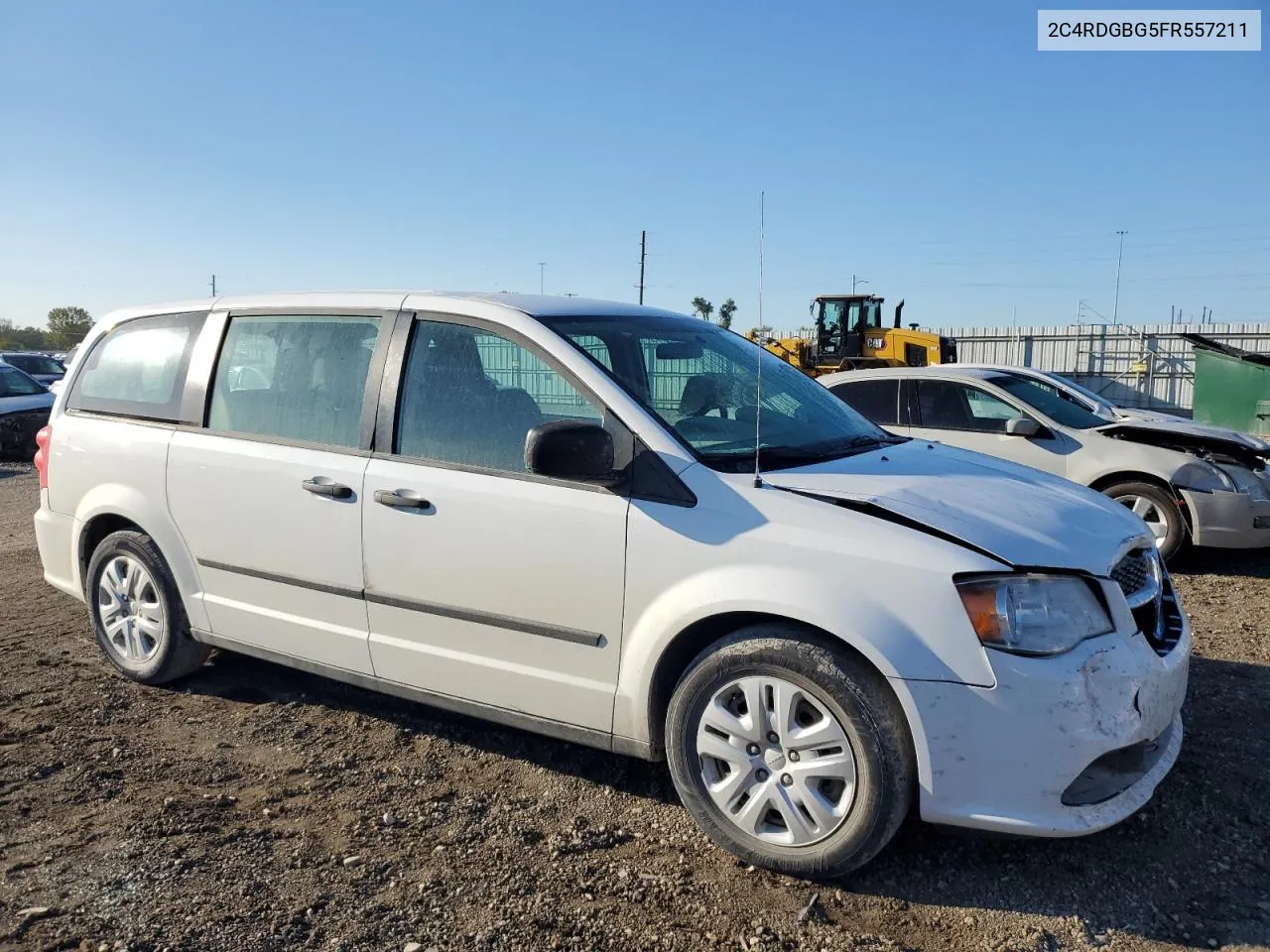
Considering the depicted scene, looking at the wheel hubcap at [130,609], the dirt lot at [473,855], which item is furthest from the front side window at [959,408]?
the wheel hubcap at [130,609]

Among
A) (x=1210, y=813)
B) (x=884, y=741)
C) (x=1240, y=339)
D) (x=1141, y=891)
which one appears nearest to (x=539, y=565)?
(x=884, y=741)

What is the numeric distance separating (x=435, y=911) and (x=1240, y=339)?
3169 centimetres

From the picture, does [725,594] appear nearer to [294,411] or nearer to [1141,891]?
[1141,891]

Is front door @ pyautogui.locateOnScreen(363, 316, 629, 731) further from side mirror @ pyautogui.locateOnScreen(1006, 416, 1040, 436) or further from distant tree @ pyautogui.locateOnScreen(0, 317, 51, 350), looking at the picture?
distant tree @ pyautogui.locateOnScreen(0, 317, 51, 350)

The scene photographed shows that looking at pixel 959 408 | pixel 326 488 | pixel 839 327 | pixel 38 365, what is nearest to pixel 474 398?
pixel 326 488

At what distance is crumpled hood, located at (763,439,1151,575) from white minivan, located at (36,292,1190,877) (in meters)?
0.02

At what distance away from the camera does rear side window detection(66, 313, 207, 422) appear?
181 inches

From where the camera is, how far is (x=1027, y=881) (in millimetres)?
3029

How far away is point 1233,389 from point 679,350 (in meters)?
13.5

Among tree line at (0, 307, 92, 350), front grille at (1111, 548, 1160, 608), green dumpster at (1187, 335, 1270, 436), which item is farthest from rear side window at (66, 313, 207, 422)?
tree line at (0, 307, 92, 350)

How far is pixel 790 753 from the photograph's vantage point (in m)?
2.99

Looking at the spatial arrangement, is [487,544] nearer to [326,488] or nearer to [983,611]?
[326,488]

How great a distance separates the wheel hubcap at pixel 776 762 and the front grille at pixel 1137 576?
1030mm

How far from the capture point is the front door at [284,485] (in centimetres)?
388
